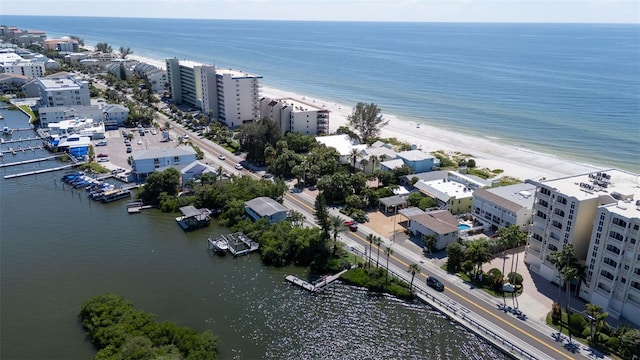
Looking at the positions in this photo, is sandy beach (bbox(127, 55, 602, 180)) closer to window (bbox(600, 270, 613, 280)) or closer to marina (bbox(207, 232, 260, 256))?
window (bbox(600, 270, 613, 280))

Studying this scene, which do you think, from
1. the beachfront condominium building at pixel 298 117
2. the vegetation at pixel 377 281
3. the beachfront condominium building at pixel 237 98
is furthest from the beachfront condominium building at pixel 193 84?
the vegetation at pixel 377 281

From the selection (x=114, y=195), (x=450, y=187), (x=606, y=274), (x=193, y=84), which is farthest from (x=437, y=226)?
(x=193, y=84)

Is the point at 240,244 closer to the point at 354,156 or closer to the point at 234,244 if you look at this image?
the point at 234,244

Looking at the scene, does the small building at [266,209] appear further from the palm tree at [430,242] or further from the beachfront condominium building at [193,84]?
the beachfront condominium building at [193,84]

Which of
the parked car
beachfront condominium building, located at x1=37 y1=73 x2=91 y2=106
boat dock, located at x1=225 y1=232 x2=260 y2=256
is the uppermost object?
beachfront condominium building, located at x1=37 y1=73 x2=91 y2=106

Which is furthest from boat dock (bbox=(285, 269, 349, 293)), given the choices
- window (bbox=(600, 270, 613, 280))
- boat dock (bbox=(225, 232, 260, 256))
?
window (bbox=(600, 270, 613, 280))

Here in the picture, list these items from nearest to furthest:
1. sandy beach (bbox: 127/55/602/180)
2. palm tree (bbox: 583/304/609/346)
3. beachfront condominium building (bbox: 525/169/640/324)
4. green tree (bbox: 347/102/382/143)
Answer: palm tree (bbox: 583/304/609/346) < beachfront condominium building (bbox: 525/169/640/324) < sandy beach (bbox: 127/55/602/180) < green tree (bbox: 347/102/382/143)

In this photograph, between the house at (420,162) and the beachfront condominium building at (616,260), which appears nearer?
the beachfront condominium building at (616,260)

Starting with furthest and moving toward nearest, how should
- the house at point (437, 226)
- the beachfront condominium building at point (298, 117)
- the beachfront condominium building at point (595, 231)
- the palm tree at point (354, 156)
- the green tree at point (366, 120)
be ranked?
1. the beachfront condominium building at point (298, 117)
2. the green tree at point (366, 120)
3. the palm tree at point (354, 156)
4. the house at point (437, 226)
5. the beachfront condominium building at point (595, 231)
